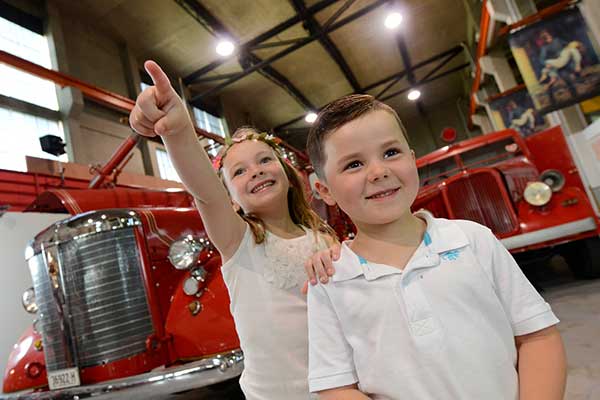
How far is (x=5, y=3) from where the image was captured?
21.9 feet

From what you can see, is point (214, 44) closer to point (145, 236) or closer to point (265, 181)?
point (145, 236)

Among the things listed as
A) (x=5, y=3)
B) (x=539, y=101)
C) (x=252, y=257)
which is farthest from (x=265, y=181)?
(x=5, y=3)

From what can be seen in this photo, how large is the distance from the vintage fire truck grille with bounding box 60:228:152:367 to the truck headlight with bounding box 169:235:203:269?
27cm

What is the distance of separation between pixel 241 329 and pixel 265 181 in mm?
481

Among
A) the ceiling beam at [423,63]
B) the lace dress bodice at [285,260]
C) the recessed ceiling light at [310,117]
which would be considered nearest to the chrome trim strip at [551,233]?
the lace dress bodice at [285,260]

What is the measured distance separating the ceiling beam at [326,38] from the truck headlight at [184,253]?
23.4ft

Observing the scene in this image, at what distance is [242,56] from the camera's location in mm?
8773

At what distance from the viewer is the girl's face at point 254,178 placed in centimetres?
125

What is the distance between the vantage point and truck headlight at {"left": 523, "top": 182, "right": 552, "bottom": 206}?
3391mm

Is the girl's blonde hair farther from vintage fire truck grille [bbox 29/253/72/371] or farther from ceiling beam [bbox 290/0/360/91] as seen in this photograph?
ceiling beam [bbox 290/0/360/91]

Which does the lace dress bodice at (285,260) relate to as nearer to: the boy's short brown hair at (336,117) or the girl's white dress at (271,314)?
the girl's white dress at (271,314)

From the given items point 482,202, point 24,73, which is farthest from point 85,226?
point 24,73

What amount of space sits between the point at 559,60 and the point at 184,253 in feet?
18.8

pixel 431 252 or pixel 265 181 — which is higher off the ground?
pixel 265 181
